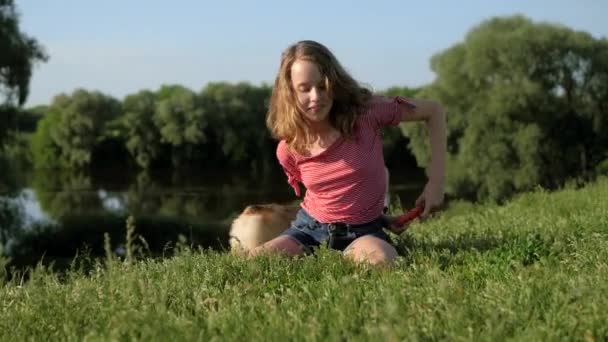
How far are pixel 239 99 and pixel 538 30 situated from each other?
39.8 metres

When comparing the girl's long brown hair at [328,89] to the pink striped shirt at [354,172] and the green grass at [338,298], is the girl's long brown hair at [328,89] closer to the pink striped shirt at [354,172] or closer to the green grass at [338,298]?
the pink striped shirt at [354,172]

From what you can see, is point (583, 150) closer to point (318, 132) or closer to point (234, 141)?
point (318, 132)

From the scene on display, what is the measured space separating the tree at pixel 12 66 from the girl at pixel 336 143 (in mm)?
26845

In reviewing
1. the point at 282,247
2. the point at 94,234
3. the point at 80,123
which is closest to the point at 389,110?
the point at 282,247

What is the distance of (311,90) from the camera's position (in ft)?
15.6

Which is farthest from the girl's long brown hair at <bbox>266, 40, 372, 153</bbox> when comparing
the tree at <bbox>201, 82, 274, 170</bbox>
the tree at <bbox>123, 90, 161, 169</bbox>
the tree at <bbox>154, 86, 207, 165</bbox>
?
the tree at <bbox>123, 90, 161, 169</bbox>

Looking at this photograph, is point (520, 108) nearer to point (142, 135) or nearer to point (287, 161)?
point (287, 161)

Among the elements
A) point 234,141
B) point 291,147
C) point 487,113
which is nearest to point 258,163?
point 234,141

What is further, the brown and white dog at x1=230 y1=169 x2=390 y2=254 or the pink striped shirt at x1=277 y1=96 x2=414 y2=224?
the brown and white dog at x1=230 y1=169 x2=390 y2=254

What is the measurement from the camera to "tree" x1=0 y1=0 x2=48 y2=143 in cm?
2900

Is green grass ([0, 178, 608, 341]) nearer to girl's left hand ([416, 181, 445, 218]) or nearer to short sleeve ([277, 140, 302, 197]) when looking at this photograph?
girl's left hand ([416, 181, 445, 218])

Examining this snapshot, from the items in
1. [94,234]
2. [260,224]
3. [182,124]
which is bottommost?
[94,234]

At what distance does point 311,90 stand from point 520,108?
106ft

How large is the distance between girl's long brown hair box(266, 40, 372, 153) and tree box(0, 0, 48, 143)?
2675 cm
